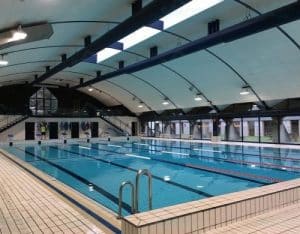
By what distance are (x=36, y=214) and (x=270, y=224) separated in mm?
2667

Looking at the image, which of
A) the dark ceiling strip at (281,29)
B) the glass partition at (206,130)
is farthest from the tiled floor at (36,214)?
the glass partition at (206,130)

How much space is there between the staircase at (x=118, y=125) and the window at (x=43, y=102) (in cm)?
436

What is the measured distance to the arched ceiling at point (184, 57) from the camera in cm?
639

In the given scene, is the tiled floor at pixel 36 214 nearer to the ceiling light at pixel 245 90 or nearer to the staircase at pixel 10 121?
the ceiling light at pixel 245 90

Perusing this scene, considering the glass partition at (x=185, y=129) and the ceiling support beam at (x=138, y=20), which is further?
the glass partition at (x=185, y=129)

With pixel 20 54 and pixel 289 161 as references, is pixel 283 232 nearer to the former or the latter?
pixel 289 161

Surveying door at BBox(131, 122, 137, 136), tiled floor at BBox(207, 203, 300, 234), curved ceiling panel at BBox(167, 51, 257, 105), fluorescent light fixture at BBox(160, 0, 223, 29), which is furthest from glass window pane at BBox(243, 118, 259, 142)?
tiled floor at BBox(207, 203, 300, 234)

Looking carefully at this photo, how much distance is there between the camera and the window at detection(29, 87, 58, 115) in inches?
870

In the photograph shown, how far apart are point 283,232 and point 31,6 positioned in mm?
5055

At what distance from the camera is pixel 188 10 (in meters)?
7.48

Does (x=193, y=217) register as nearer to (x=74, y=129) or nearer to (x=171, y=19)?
(x=171, y=19)

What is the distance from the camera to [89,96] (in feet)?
80.1

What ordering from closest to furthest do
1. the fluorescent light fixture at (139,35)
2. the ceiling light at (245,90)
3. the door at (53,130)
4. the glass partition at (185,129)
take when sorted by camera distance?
1. the fluorescent light fixture at (139,35)
2. the ceiling light at (245,90)
3. the glass partition at (185,129)
4. the door at (53,130)

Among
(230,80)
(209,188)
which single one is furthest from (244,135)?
(209,188)
